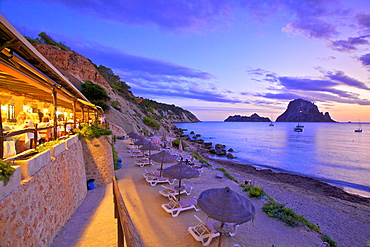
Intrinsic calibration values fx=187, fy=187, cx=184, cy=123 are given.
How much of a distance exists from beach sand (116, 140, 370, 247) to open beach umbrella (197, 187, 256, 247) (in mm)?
1587

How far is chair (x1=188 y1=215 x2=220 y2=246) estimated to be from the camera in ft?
17.3

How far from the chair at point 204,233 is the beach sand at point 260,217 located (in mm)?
180

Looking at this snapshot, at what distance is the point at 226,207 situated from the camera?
4.35 metres

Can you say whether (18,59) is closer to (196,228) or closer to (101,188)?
(196,228)

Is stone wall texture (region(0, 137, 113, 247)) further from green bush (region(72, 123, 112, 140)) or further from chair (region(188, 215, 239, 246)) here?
chair (region(188, 215, 239, 246))

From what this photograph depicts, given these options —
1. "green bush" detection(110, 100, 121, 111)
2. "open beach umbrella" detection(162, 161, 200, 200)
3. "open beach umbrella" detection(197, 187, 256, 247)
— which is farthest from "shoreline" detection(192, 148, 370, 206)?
"green bush" detection(110, 100, 121, 111)

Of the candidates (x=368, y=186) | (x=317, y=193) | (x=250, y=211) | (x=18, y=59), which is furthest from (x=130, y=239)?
(x=368, y=186)

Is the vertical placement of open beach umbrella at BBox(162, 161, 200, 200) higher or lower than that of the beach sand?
higher

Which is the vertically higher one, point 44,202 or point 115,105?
point 115,105

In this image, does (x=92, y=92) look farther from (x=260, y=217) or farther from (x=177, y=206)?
(x=260, y=217)

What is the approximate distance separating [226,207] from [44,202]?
414cm

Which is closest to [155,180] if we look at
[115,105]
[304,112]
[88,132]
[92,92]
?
[88,132]

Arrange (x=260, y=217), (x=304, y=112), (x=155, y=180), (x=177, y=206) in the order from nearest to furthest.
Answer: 1. (x=177, y=206)
2. (x=260, y=217)
3. (x=155, y=180)
4. (x=304, y=112)

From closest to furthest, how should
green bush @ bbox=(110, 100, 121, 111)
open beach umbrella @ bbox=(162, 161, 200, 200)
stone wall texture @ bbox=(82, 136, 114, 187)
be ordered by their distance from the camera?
open beach umbrella @ bbox=(162, 161, 200, 200) → stone wall texture @ bbox=(82, 136, 114, 187) → green bush @ bbox=(110, 100, 121, 111)
